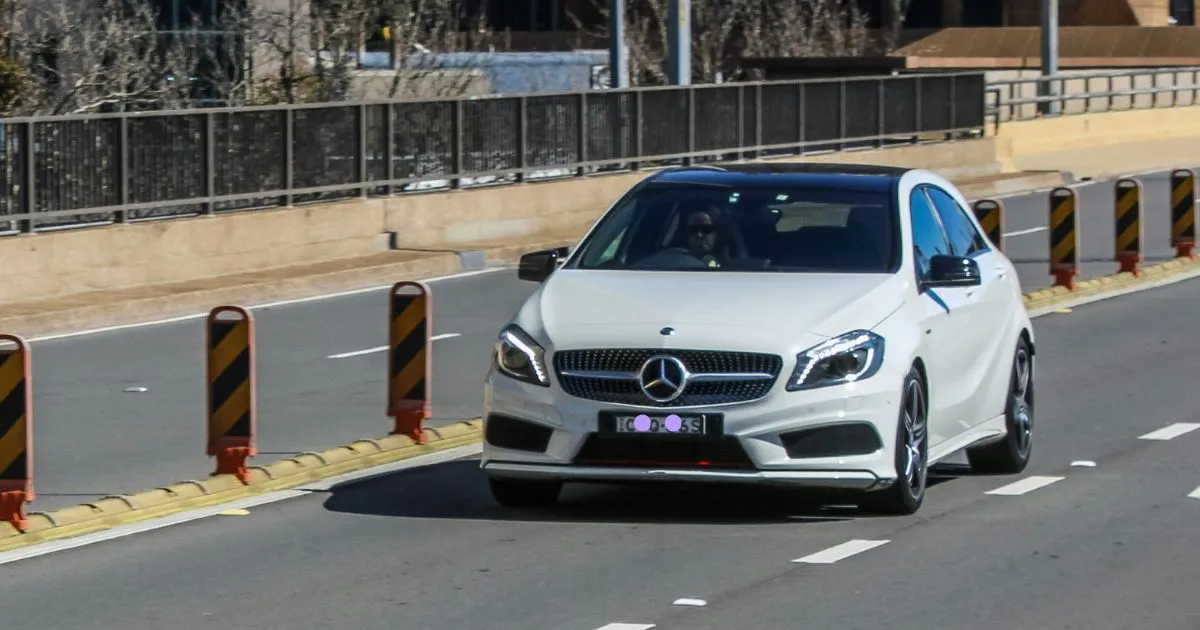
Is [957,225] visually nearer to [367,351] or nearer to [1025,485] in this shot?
[1025,485]

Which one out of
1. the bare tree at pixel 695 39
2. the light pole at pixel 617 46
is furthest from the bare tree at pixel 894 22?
the light pole at pixel 617 46

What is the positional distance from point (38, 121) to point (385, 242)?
563 cm

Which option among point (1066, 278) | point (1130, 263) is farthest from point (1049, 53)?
point (1066, 278)

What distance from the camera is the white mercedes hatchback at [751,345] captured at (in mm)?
→ 9438

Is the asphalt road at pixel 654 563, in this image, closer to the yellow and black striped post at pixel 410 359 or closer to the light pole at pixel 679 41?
the yellow and black striped post at pixel 410 359

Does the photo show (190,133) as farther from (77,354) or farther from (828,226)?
(828,226)

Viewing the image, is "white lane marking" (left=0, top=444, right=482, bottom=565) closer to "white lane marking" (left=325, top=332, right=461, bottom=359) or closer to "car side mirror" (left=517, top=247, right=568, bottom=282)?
"car side mirror" (left=517, top=247, right=568, bottom=282)

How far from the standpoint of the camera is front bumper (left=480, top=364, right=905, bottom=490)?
941cm

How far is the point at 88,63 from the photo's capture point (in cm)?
2944

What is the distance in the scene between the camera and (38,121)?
20438mm

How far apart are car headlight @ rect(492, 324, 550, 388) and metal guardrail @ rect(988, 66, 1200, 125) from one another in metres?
32.1

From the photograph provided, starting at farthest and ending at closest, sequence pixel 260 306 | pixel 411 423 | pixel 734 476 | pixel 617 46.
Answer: pixel 617 46 < pixel 260 306 < pixel 411 423 < pixel 734 476

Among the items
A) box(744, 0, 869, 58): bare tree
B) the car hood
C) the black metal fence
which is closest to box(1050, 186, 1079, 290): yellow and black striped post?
the black metal fence

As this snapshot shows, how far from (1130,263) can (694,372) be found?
1410cm
